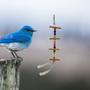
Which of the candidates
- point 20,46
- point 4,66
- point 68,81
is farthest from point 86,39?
point 4,66

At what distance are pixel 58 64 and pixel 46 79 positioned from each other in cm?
70

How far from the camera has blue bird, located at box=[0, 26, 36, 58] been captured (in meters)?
6.39

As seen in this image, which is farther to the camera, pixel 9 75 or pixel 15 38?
pixel 15 38

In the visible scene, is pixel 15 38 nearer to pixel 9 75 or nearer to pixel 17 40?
pixel 17 40

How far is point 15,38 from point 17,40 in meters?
0.05

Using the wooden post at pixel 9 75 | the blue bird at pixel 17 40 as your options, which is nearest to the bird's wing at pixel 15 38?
the blue bird at pixel 17 40

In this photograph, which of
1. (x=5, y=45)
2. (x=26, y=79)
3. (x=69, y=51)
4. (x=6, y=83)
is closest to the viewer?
(x=6, y=83)

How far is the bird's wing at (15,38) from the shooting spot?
20.9 ft

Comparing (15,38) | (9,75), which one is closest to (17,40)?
(15,38)

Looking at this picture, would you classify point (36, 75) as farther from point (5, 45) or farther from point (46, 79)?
point (5, 45)

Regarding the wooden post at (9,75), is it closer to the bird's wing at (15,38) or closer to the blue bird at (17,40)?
the blue bird at (17,40)

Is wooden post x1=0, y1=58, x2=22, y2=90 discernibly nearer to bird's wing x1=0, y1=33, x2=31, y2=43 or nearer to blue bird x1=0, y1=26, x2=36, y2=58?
blue bird x1=0, y1=26, x2=36, y2=58

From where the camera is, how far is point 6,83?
5.60 metres

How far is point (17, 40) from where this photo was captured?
6504mm
